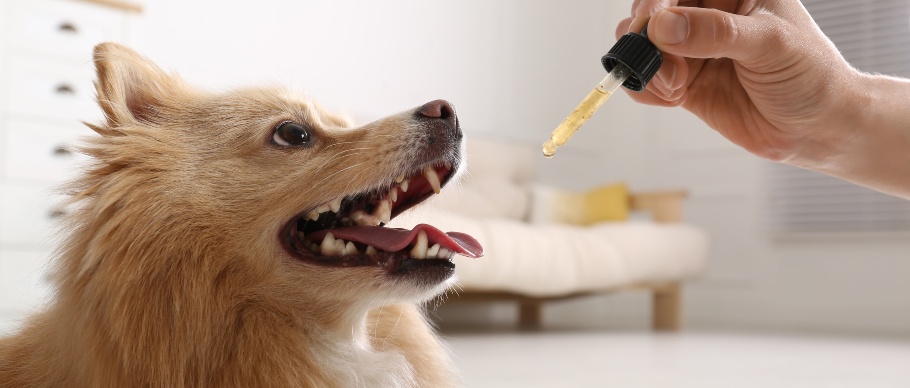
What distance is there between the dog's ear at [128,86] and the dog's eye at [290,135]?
216 millimetres

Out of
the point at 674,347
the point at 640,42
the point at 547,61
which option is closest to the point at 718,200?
the point at 547,61

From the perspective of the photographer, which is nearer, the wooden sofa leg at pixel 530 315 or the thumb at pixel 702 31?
the thumb at pixel 702 31

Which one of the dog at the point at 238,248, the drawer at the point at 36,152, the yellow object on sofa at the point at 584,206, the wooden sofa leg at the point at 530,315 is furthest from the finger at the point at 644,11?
the wooden sofa leg at the point at 530,315

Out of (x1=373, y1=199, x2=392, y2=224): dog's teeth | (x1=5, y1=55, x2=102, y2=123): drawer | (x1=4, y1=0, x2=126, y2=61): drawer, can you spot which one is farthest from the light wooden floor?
(x1=4, y1=0, x2=126, y2=61): drawer

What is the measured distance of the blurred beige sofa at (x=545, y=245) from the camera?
439 cm

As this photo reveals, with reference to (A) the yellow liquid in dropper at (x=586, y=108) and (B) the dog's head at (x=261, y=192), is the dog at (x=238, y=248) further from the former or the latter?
(A) the yellow liquid in dropper at (x=586, y=108)

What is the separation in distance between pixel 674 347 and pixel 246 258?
323 cm

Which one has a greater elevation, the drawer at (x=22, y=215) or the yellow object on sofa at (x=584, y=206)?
the drawer at (x=22, y=215)

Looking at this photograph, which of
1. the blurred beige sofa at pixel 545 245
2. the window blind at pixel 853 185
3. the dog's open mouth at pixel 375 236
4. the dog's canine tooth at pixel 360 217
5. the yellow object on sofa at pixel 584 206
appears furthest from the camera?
the window blind at pixel 853 185

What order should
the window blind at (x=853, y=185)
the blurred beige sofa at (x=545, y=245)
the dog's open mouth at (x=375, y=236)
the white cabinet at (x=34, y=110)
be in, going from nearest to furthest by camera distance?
the dog's open mouth at (x=375, y=236)
the white cabinet at (x=34, y=110)
the blurred beige sofa at (x=545, y=245)
the window blind at (x=853, y=185)

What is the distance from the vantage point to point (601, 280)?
196 inches

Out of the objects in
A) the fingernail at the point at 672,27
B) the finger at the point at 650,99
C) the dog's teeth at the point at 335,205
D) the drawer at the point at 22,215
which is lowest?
the drawer at the point at 22,215

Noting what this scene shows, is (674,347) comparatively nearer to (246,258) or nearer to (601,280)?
(601,280)

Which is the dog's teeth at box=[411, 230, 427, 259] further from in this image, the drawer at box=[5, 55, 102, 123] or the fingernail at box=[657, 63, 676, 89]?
the drawer at box=[5, 55, 102, 123]
